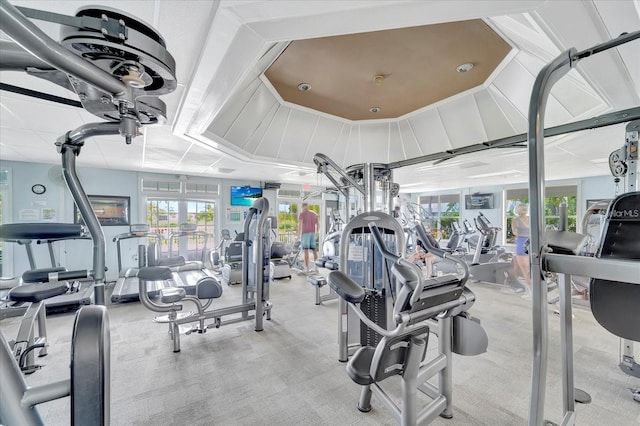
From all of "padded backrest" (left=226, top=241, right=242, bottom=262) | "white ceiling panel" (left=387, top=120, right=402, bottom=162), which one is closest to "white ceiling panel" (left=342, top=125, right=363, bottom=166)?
"white ceiling panel" (left=387, top=120, right=402, bottom=162)

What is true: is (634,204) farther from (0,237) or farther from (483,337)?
(0,237)

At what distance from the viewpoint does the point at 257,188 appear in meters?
8.56

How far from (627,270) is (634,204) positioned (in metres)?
0.52

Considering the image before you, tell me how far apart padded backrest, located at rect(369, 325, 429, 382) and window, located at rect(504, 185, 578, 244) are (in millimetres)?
7799

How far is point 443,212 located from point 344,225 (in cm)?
994

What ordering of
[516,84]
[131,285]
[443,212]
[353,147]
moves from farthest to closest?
A: [443,212] < [353,147] < [131,285] < [516,84]

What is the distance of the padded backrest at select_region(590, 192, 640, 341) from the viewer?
49.6 inches

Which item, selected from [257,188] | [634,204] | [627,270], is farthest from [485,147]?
[257,188]

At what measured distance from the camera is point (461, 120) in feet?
14.0

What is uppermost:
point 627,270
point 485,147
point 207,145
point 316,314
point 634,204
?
point 207,145

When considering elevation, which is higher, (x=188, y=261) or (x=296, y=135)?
(x=296, y=135)

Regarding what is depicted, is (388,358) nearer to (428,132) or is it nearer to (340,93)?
(340,93)

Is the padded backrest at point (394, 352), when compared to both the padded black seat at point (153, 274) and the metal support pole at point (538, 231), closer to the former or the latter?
the metal support pole at point (538, 231)

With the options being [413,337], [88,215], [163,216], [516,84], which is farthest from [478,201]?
[88,215]
